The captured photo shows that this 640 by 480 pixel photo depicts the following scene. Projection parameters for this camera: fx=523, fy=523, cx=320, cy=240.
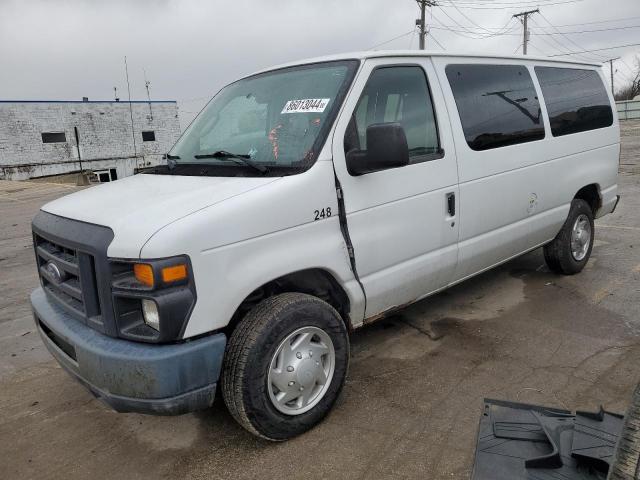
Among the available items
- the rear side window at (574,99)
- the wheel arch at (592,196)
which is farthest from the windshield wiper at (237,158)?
the wheel arch at (592,196)

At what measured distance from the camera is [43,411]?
3352mm

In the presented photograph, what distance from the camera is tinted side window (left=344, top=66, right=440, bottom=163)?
125 inches

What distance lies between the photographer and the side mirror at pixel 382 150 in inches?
114

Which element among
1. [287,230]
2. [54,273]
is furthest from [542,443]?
[54,273]

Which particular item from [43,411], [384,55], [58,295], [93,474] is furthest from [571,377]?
[43,411]

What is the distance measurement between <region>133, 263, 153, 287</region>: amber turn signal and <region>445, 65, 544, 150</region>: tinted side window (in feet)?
8.10

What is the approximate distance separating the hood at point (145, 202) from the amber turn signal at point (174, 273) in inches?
6.3

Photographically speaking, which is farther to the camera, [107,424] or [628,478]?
[107,424]

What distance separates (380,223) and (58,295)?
6.29 ft

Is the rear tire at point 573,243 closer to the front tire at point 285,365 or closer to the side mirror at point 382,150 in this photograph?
the side mirror at point 382,150

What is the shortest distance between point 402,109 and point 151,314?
209cm

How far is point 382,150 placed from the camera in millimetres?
2910

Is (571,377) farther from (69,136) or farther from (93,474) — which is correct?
(69,136)

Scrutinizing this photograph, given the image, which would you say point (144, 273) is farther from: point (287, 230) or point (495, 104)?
point (495, 104)
